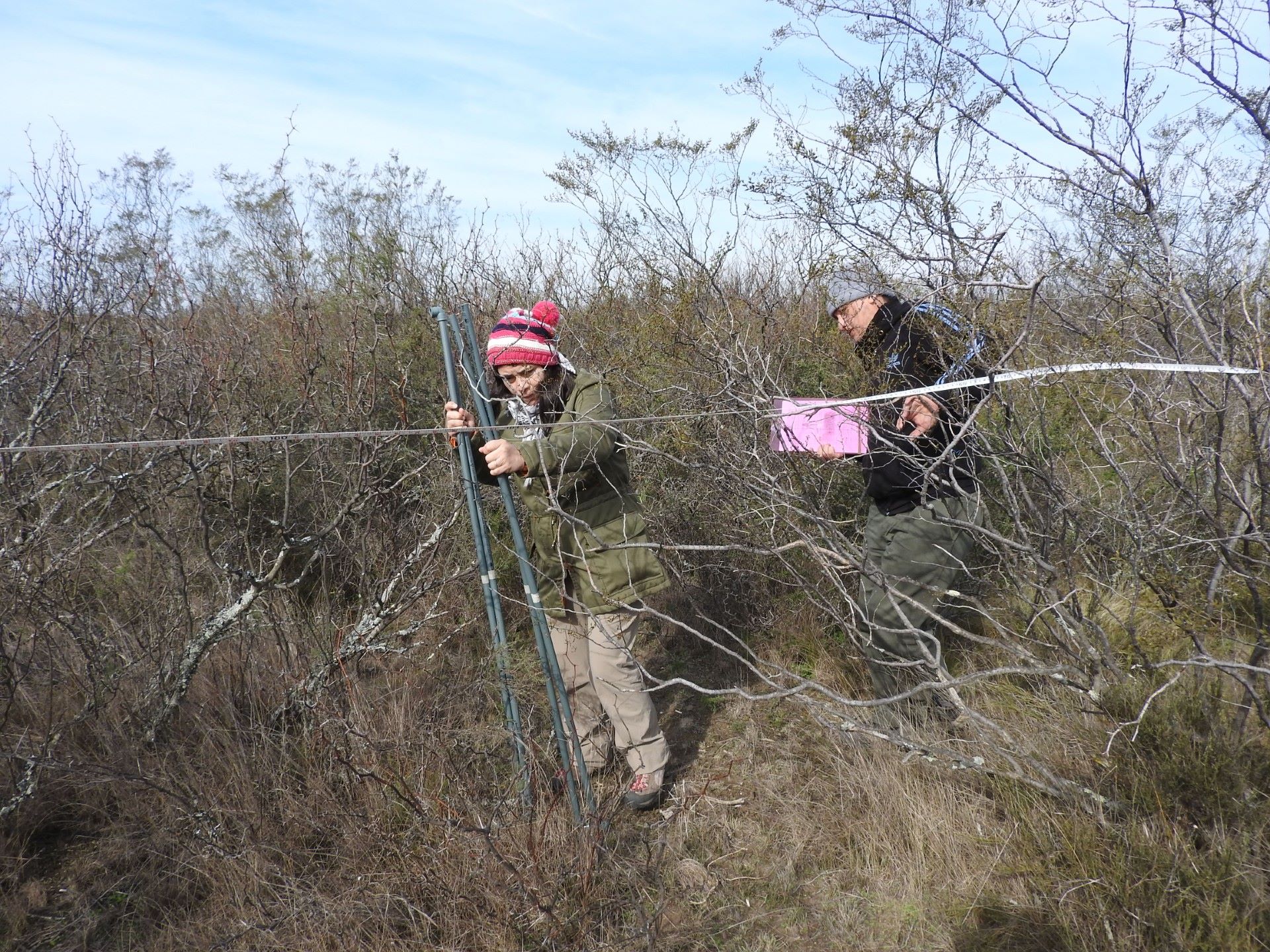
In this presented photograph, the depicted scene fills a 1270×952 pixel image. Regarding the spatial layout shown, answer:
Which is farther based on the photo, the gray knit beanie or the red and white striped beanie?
the gray knit beanie

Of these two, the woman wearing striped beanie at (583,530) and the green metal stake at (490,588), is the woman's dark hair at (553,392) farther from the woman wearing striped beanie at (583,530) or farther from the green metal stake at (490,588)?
the green metal stake at (490,588)

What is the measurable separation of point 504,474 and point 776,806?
1.57 metres

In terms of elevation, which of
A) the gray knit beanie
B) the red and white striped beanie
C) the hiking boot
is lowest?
the hiking boot

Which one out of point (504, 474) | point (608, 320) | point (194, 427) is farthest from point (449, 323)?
point (608, 320)

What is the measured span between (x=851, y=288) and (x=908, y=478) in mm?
702

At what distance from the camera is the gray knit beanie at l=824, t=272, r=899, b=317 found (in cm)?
292

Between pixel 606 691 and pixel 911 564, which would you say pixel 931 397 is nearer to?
pixel 911 564

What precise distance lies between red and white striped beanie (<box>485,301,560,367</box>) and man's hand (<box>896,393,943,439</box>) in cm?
119

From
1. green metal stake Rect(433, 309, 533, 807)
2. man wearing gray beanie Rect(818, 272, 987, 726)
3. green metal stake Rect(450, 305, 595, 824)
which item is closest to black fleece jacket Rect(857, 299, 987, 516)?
man wearing gray beanie Rect(818, 272, 987, 726)

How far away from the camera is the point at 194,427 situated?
3322 mm

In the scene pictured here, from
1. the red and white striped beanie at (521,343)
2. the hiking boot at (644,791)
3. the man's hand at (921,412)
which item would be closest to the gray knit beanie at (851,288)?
the man's hand at (921,412)

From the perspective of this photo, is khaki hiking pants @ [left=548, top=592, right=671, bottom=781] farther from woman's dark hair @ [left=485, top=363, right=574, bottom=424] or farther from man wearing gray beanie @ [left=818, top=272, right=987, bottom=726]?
man wearing gray beanie @ [left=818, top=272, right=987, bottom=726]

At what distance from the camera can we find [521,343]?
108 inches

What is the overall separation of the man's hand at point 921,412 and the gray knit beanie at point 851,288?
367 mm
